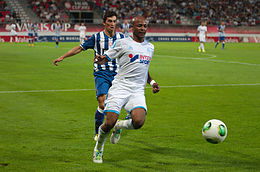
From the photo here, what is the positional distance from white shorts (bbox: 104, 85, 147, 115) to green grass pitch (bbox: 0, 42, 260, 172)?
2.58 feet

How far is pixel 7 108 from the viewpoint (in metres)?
10.1

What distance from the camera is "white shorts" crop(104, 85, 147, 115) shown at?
5820 millimetres

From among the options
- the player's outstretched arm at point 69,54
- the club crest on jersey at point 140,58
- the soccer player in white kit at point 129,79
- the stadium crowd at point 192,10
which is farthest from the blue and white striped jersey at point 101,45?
the stadium crowd at point 192,10

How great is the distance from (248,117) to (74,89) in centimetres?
596

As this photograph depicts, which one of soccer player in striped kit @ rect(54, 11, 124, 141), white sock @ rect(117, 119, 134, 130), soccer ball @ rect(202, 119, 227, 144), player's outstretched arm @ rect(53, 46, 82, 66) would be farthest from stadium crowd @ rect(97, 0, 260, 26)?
white sock @ rect(117, 119, 134, 130)

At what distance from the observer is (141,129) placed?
8195mm

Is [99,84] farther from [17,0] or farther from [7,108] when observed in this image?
[17,0]

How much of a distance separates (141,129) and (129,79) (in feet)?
7.86

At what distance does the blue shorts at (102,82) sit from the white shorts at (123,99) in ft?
4.06

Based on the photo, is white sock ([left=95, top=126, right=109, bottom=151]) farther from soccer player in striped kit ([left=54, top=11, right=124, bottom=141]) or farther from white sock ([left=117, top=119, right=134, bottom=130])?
soccer player in striped kit ([left=54, top=11, right=124, bottom=141])

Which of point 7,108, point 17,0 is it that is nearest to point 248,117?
point 7,108

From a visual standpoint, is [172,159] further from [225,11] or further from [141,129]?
[225,11]

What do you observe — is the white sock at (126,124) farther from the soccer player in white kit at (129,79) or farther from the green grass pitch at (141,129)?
the green grass pitch at (141,129)

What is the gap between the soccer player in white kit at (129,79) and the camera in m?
5.85
